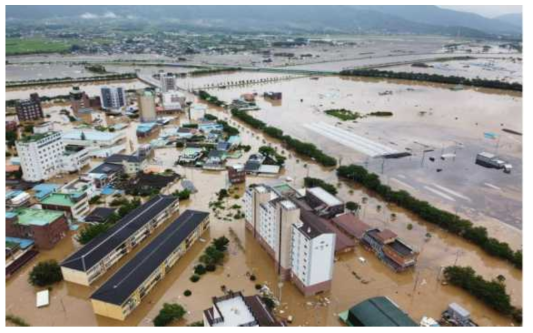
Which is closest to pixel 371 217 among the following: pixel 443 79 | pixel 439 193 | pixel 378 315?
pixel 439 193

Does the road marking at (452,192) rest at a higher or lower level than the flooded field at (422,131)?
lower

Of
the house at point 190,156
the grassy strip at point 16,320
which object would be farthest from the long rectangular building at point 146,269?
the house at point 190,156

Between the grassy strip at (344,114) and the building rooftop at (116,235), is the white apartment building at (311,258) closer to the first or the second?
the building rooftop at (116,235)

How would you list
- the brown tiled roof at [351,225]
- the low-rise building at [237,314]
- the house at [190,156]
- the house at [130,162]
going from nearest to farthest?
the low-rise building at [237,314] < the brown tiled roof at [351,225] < the house at [130,162] < the house at [190,156]

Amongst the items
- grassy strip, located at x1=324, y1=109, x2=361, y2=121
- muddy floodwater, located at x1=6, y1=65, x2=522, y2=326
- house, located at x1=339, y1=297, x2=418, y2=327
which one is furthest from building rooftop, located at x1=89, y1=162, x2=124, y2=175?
grassy strip, located at x1=324, y1=109, x2=361, y2=121

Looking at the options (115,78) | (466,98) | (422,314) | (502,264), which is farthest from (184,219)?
(115,78)

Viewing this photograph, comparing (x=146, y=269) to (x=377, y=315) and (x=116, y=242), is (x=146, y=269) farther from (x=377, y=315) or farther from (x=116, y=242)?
(x=377, y=315)
